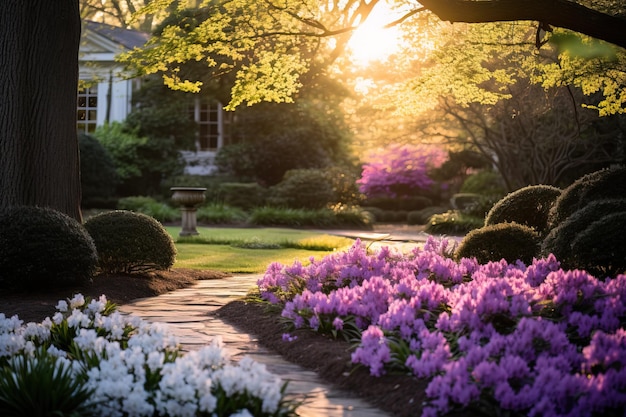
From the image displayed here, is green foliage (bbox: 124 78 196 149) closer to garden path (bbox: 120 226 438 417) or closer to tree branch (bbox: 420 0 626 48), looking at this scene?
garden path (bbox: 120 226 438 417)

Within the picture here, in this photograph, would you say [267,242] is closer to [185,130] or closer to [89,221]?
[89,221]

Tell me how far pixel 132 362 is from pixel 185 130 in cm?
2707

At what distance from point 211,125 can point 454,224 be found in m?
13.8

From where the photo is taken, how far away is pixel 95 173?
27359mm

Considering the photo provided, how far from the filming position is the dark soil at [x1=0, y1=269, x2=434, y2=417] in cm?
476

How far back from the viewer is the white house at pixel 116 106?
3099cm

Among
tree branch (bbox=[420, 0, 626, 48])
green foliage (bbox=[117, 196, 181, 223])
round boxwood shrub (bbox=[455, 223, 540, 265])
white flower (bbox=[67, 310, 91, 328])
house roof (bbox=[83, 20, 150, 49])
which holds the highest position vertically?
house roof (bbox=[83, 20, 150, 49])

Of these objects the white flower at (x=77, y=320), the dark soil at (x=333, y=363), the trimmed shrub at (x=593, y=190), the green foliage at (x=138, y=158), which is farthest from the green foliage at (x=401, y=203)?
the white flower at (x=77, y=320)

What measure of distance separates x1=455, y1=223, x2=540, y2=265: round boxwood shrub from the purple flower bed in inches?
56.5

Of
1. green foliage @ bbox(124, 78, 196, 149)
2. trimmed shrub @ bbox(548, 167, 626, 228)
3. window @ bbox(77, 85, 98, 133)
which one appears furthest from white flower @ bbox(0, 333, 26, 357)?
window @ bbox(77, 85, 98, 133)

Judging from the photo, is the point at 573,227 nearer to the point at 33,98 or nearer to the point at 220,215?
the point at 33,98

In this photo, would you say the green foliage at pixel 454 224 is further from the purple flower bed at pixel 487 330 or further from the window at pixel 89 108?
the window at pixel 89 108

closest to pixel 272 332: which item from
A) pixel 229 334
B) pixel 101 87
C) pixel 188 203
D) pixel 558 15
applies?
pixel 229 334

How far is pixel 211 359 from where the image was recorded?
→ 4.39 metres
